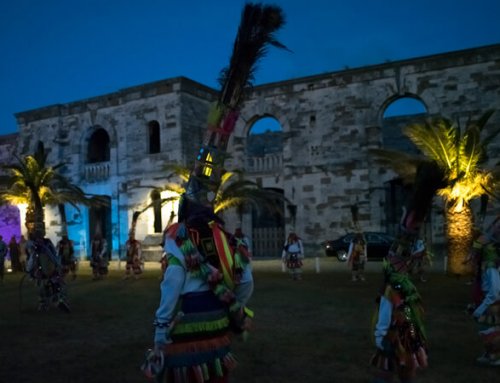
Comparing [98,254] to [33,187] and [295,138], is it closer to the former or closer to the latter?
[33,187]

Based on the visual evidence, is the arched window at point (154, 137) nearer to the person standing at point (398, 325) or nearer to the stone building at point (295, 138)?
the stone building at point (295, 138)

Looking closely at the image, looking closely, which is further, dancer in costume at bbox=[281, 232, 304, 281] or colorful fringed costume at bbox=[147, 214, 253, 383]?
dancer in costume at bbox=[281, 232, 304, 281]

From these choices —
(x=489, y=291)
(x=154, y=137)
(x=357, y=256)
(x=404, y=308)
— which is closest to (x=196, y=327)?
(x=404, y=308)

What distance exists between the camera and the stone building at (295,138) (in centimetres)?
2033

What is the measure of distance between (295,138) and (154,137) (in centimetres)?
770

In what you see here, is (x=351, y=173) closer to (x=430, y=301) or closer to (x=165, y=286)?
(x=430, y=301)

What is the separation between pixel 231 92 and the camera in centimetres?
370

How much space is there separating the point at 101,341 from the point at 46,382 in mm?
1935

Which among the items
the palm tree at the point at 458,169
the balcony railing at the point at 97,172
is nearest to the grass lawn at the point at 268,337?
the palm tree at the point at 458,169

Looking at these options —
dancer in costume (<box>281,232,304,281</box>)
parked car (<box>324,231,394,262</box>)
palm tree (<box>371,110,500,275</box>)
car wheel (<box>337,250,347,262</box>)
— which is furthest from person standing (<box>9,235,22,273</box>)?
palm tree (<box>371,110,500,275</box>)

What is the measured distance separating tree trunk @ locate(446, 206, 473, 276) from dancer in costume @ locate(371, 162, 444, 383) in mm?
11836

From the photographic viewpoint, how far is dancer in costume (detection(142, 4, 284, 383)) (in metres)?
3.15

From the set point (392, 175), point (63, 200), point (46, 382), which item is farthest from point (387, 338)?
point (63, 200)

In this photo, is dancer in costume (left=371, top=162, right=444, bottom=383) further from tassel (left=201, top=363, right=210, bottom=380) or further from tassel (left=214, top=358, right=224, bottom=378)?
tassel (left=201, top=363, right=210, bottom=380)
